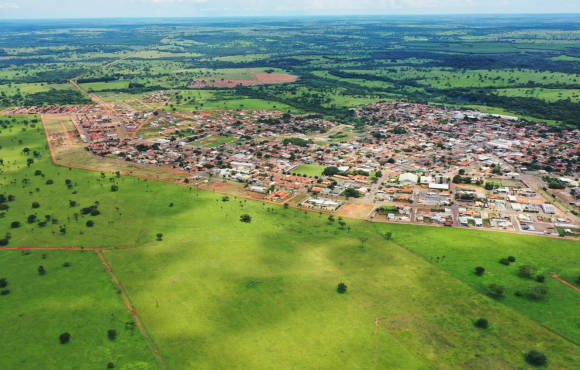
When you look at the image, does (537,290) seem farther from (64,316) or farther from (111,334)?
(64,316)

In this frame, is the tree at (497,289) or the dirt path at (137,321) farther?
the tree at (497,289)

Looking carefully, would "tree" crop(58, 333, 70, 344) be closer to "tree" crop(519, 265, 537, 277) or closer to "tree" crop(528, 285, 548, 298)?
"tree" crop(528, 285, 548, 298)

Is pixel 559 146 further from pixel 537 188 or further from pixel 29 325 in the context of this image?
pixel 29 325

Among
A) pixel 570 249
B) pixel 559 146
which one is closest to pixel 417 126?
pixel 559 146

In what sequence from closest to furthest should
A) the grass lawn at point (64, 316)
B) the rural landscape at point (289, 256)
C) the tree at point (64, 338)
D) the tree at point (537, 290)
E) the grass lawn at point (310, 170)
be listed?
the grass lawn at point (64, 316) → the tree at point (64, 338) → the rural landscape at point (289, 256) → the tree at point (537, 290) → the grass lawn at point (310, 170)

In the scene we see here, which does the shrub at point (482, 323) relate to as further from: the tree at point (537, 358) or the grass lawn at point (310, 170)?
the grass lawn at point (310, 170)

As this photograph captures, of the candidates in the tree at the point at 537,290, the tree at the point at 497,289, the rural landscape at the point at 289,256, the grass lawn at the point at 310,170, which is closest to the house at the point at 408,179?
the rural landscape at the point at 289,256

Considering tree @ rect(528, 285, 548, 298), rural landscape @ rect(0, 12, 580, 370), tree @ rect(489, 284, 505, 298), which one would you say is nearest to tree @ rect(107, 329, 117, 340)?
rural landscape @ rect(0, 12, 580, 370)
